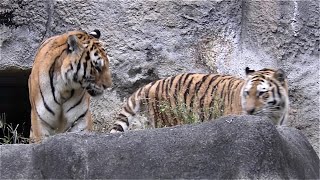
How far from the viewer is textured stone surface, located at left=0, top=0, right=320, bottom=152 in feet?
24.9

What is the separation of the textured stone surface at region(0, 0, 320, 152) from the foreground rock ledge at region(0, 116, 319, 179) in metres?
2.90

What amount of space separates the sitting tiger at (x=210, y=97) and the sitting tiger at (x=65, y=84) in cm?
51

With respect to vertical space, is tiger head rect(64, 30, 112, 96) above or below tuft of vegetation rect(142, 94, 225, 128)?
above

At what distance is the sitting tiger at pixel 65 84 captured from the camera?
6543 millimetres

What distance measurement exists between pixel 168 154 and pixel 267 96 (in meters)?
2.25

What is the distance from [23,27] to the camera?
299 inches

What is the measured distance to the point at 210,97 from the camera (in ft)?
23.7

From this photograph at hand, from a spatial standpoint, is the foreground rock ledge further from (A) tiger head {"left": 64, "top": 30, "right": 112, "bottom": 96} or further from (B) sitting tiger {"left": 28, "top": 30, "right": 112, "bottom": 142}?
(A) tiger head {"left": 64, "top": 30, "right": 112, "bottom": 96}

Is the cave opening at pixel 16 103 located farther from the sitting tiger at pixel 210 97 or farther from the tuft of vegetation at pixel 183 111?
the tuft of vegetation at pixel 183 111

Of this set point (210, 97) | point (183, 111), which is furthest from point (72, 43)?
point (210, 97)

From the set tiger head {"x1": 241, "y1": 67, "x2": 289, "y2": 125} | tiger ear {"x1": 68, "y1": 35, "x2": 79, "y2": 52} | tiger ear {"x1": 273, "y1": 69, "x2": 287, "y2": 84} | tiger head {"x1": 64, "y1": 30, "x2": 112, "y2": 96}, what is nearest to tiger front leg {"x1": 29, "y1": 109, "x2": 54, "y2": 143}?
tiger head {"x1": 64, "y1": 30, "x2": 112, "y2": 96}

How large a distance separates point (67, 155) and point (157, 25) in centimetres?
313

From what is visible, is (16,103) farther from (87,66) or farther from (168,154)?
(168,154)

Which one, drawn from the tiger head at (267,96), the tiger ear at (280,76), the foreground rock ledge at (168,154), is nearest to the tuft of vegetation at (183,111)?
the tiger head at (267,96)
